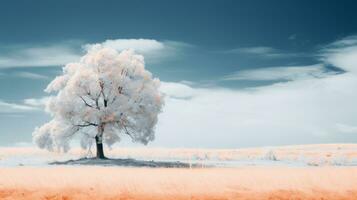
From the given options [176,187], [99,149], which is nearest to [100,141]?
[99,149]

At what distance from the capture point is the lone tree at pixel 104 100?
49.3 metres

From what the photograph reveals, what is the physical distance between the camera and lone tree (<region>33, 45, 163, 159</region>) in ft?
162

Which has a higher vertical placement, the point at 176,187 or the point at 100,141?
the point at 100,141

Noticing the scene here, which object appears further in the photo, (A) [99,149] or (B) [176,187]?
(A) [99,149]

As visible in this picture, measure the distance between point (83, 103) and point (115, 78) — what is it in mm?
3728

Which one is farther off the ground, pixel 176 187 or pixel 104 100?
pixel 104 100

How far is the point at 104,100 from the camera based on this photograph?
1996 inches

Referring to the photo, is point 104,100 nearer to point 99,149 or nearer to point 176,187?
point 99,149

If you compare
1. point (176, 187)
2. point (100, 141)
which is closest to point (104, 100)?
point (100, 141)

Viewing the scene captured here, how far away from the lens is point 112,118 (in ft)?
161

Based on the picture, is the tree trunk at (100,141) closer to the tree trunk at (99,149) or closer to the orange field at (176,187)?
the tree trunk at (99,149)

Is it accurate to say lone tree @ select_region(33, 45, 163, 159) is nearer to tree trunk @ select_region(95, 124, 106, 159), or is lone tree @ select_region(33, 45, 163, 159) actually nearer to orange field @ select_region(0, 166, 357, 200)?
tree trunk @ select_region(95, 124, 106, 159)

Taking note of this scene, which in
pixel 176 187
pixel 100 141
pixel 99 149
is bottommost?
pixel 176 187

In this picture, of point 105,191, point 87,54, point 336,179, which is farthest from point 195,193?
point 87,54
